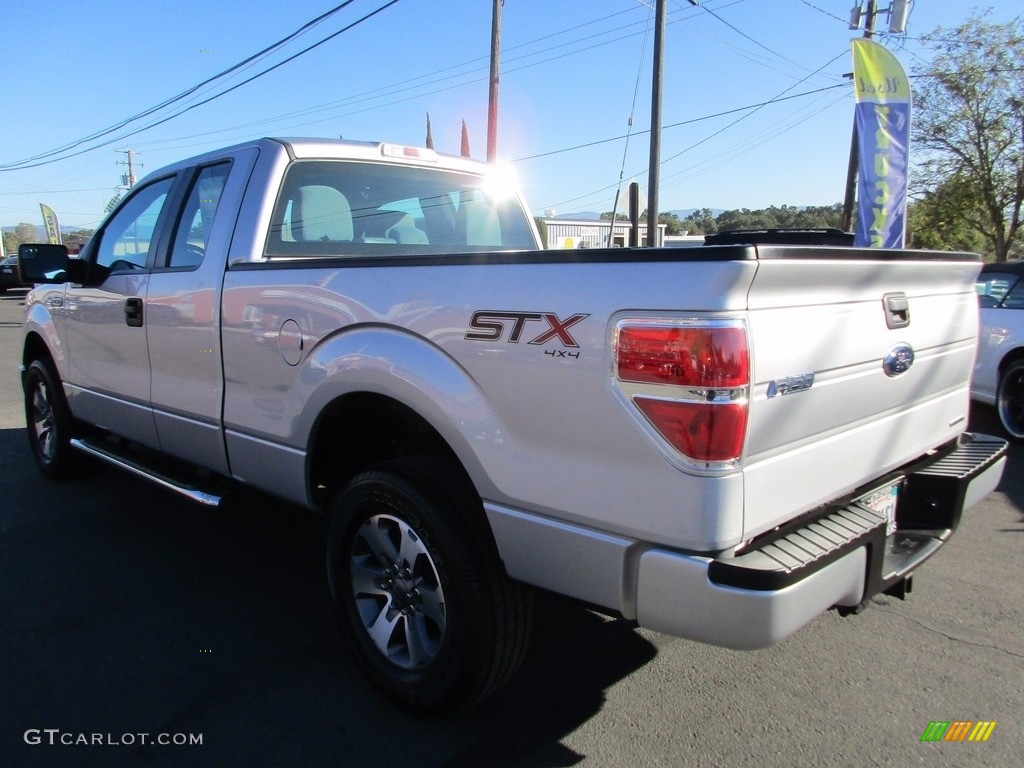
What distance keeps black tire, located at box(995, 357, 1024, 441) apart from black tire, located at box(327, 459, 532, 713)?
19.3 feet

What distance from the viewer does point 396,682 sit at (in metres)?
2.60

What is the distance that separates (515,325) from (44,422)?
4.73 m

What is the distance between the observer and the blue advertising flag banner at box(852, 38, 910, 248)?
25.1ft

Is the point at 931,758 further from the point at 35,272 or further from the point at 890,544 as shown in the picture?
the point at 35,272

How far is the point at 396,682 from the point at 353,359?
3.75 feet

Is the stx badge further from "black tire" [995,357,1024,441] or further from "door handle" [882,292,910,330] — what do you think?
"black tire" [995,357,1024,441]

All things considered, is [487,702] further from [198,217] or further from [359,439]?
[198,217]

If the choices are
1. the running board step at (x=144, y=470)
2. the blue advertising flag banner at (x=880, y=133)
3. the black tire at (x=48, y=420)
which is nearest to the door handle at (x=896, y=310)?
the running board step at (x=144, y=470)

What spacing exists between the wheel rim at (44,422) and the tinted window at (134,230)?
129 cm

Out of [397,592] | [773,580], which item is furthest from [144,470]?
[773,580]

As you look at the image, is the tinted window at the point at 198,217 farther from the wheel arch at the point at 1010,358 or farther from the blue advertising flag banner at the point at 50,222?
the blue advertising flag banner at the point at 50,222

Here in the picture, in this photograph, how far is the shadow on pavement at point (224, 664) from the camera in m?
2.47

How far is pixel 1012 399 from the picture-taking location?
6441mm

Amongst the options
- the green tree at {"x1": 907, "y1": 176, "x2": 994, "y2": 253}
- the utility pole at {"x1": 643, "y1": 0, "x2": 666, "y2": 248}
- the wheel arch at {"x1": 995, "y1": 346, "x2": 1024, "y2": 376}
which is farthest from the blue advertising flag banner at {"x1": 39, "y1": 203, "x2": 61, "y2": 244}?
the wheel arch at {"x1": 995, "y1": 346, "x2": 1024, "y2": 376}
